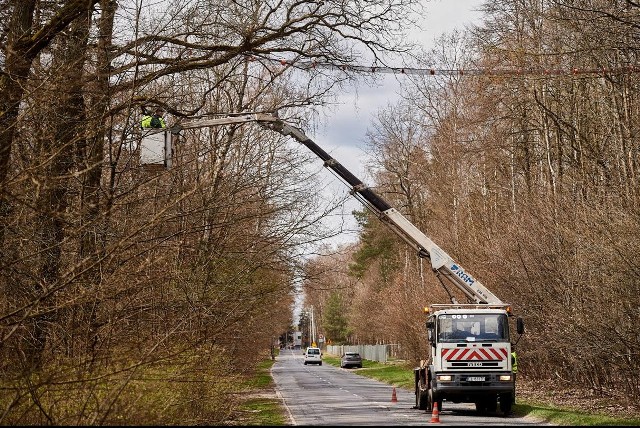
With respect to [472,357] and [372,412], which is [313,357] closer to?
[372,412]

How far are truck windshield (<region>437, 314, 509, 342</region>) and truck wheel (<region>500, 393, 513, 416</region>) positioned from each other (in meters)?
1.34

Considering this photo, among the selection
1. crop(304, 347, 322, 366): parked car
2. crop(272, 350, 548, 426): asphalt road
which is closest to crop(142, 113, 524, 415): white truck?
crop(272, 350, 548, 426): asphalt road

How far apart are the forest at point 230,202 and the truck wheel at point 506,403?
250cm

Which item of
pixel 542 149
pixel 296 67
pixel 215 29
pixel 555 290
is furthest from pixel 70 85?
pixel 542 149

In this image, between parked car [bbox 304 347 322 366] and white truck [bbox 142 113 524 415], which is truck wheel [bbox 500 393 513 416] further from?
parked car [bbox 304 347 322 366]

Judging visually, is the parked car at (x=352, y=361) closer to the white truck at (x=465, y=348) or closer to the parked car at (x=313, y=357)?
the parked car at (x=313, y=357)

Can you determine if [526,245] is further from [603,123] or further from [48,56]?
[48,56]

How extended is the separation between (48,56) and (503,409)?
1405cm

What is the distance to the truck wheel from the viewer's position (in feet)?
71.4

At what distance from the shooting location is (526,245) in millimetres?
28953

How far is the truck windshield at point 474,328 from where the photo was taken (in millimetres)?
21984

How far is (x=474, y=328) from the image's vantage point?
72.4ft

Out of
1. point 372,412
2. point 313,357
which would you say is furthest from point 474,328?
point 313,357

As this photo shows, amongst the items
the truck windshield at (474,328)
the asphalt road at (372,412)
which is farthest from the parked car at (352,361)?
the truck windshield at (474,328)
